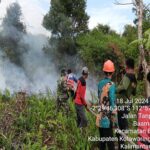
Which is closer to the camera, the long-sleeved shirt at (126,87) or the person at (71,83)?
the long-sleeved shirt at (126,87)

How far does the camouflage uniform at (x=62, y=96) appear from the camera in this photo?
409 inches

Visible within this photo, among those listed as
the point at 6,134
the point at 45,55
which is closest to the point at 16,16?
the point at 45,55

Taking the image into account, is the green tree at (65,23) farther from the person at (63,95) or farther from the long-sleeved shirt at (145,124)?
the long-sleeved shirt at (145,124)

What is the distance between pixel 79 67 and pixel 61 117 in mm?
19658

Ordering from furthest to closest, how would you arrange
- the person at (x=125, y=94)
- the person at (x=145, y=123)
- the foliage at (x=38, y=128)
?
the foliage at (x=38, y=128)
the person at (x=125, y=94)
the person at (x=145, y=123)

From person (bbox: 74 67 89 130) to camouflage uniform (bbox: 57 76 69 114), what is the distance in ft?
3.35

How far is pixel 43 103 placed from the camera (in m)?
10.7

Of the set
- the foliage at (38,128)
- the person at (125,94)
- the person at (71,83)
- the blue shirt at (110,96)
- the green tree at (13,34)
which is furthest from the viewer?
the green tree at (13,34)

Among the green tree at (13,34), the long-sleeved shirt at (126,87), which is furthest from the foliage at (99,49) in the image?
the long-sleeved shirt at (126,87)

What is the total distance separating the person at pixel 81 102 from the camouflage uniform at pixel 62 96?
1.02m

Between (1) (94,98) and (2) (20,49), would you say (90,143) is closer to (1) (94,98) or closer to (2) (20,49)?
(1) (94,98)

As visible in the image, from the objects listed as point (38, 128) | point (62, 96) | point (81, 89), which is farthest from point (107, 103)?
point (62, 96)

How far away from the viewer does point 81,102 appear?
8.99 meters

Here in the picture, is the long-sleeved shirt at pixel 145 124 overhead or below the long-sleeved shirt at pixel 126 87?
below
